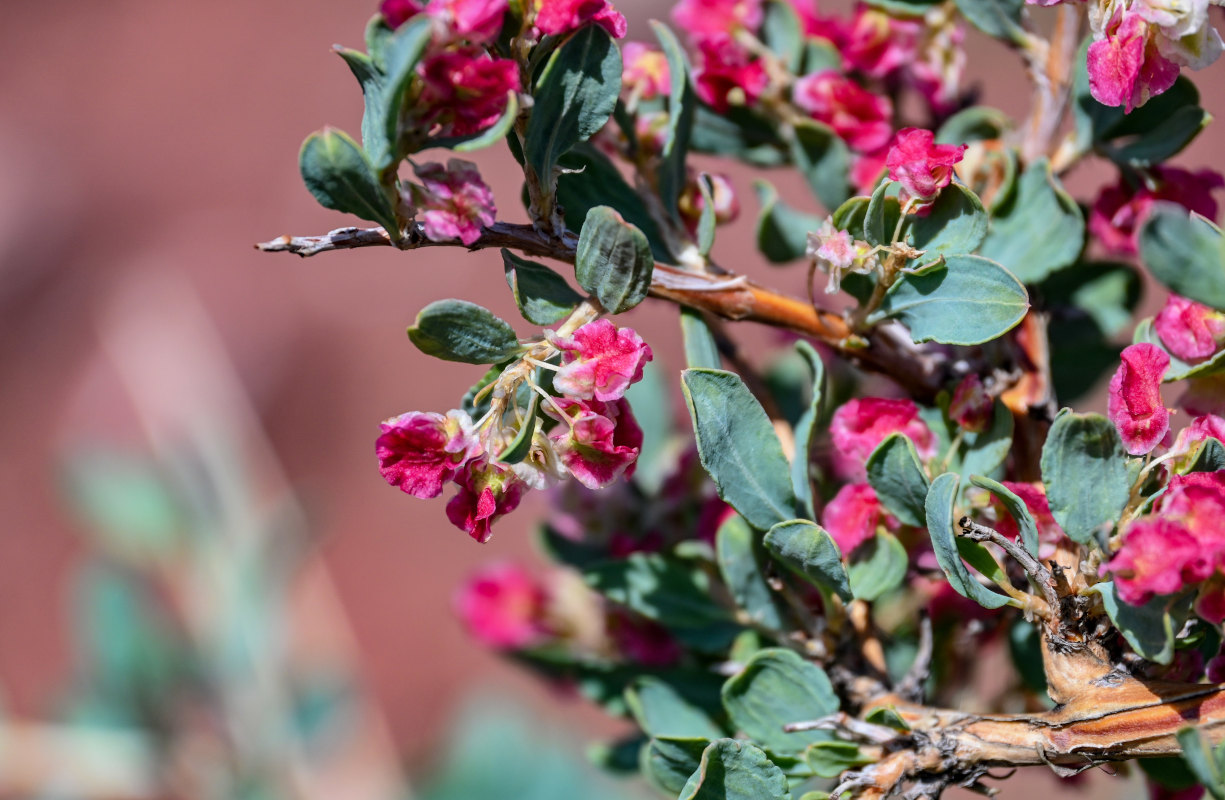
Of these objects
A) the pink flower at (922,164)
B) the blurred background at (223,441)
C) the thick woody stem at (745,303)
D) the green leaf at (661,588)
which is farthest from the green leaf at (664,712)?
the blurred background at (223,441)

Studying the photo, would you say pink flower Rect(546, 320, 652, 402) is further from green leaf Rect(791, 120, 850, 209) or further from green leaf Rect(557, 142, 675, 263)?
green leaf Rect(791, 120, 850, 209)

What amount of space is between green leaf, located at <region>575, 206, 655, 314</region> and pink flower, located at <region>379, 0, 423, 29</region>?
115 mm

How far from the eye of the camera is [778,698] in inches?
22.8

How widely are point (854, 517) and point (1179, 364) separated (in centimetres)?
19

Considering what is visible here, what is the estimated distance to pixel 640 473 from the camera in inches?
33.7

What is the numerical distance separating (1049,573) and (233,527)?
4.68 feet

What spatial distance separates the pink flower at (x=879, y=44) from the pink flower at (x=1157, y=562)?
433mm

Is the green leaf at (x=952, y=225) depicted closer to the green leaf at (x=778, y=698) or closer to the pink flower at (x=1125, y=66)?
the pink flower at (x=1125, y=66)

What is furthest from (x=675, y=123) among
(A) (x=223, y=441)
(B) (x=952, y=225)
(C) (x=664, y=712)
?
(A) (x=223, y=441)

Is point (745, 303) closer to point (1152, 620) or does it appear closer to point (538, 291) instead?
point (538, 291)

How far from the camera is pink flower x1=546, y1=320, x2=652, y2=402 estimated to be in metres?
0.45

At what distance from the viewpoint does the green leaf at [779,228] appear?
0.66 metres

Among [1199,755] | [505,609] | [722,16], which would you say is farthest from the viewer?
[505,609]

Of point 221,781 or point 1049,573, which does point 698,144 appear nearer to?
point 1049,573
